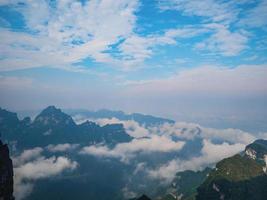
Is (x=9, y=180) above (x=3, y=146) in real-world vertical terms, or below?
below

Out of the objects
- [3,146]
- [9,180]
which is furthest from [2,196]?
[3,146]

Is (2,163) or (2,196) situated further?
(2,163)

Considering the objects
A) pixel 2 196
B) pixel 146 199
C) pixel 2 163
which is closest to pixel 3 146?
pixel 2 163

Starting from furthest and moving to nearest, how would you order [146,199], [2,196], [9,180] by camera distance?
[9,180]
[2,196]
[146,199]

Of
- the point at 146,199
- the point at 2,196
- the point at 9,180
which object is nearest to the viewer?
the point at 146,199

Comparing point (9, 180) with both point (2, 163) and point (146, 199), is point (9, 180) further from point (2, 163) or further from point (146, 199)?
point (146, 199)

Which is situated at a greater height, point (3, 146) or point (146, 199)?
point (3, 146)
